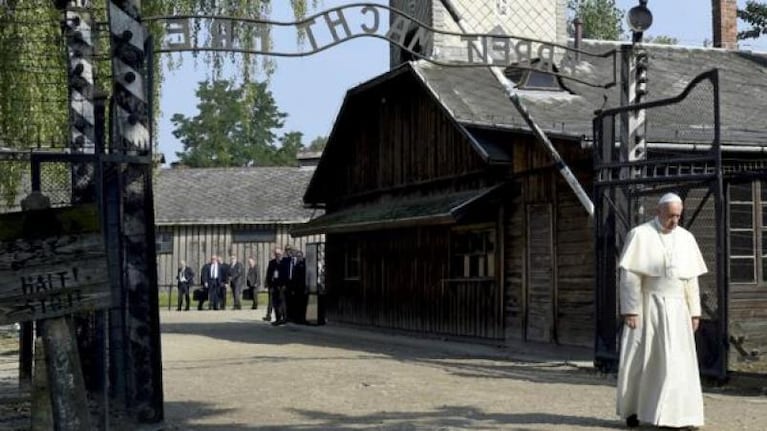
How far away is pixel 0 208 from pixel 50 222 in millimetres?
15784

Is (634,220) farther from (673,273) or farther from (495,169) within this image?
(495,169)

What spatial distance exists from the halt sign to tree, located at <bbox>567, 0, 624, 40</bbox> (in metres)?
49.8

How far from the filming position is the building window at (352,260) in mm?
27609

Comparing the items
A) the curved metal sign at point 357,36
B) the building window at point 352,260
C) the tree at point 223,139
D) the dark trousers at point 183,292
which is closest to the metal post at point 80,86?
the curved metal sign at point 357,36

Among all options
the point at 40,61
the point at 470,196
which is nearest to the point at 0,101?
the point at 40,61

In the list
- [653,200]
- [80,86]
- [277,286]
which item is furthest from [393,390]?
[277,286]

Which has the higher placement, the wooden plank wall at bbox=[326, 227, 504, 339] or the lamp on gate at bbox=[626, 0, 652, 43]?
the lamp on gate at bbox=[626, 0, 652, 43]

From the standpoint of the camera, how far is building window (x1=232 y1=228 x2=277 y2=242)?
49.0 m

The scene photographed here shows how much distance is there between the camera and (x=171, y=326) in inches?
1115

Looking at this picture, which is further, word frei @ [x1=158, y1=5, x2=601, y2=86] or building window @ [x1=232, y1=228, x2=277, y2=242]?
building window @ [x1=232, y1=228, x2=277, y2=242]

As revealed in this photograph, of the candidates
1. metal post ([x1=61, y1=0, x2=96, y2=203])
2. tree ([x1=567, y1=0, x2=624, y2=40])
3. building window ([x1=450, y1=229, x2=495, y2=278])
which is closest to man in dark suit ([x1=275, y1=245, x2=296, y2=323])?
building window ([x1=450, y1=229, x2=495, y2=278])

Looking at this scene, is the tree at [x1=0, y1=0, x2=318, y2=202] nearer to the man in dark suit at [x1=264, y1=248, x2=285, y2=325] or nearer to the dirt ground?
the dirt ground

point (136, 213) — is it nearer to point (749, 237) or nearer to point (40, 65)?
point (40, 65)

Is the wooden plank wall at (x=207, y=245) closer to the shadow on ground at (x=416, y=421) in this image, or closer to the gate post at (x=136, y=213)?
the shadow on ground at (x=416, y=421)
